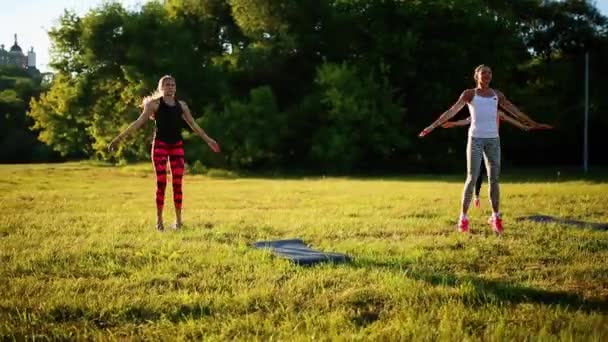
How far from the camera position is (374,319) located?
13.6 ft

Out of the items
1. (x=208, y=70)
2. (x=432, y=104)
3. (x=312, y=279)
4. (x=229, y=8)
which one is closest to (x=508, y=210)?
(x=312, y=279)

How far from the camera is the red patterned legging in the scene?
28.9 feet

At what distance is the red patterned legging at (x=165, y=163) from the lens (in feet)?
28.9

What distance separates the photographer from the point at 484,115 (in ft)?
27.3

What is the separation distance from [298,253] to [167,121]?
136 inches

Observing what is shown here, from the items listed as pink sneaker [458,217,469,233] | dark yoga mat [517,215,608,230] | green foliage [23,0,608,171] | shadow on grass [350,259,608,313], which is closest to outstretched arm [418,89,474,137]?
pink sneaker [458,217,469,233]

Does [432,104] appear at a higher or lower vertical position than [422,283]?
higher

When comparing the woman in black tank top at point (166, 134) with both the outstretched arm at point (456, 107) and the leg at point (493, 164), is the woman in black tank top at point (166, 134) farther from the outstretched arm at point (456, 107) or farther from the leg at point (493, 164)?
the leg at point (493, 164)

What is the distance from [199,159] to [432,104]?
13.3m

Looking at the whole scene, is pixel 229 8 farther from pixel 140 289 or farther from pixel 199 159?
pixel 140 289

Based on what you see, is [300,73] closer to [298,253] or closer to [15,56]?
[298,253]

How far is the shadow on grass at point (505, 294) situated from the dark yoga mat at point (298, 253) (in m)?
0.74

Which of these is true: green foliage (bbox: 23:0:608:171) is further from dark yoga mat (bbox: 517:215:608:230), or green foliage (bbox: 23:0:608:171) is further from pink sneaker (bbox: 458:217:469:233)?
pink sneaker (bbox: 458:217:469:233)

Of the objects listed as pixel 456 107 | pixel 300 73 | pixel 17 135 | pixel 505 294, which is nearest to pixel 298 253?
pixel 505 294
